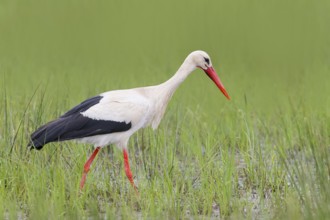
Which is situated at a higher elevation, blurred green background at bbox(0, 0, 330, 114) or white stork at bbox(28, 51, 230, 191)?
blurred green background at bbox(0, 0, 330, 114)

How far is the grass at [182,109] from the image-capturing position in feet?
22.7

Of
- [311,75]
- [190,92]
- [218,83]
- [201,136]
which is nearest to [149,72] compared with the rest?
[190,92]

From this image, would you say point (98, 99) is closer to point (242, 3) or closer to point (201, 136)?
point (201, 136)

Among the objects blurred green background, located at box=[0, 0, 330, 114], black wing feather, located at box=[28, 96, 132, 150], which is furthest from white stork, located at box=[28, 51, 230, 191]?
blurred green background, located at box=[0, 0, 330, 114]

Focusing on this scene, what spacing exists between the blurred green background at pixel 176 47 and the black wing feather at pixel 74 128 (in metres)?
3.29

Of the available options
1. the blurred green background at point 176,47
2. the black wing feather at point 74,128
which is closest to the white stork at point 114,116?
the black wing feather at point 74,128

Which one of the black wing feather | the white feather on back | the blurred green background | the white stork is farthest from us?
the blurred green background

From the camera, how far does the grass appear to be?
6.91m

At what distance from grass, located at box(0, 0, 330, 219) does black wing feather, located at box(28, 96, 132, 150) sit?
0.61ft

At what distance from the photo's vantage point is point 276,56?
14.7 meters

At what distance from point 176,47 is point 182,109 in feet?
15.4

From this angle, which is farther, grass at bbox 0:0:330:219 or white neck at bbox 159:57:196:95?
white neck at bbox 159:57:196:95

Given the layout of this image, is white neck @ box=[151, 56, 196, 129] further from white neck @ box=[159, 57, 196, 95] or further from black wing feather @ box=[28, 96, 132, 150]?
black wing feather @ box=[28, 96, 132, 150]

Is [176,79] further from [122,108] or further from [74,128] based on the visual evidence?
[74,128]
